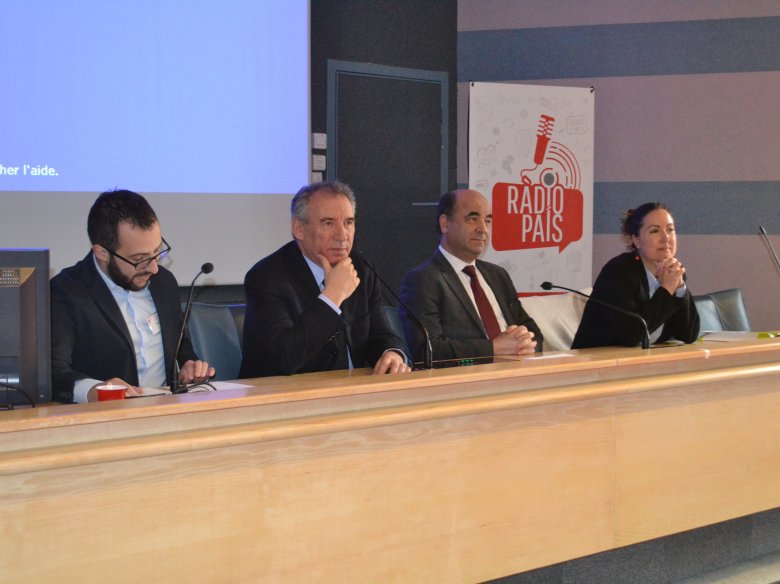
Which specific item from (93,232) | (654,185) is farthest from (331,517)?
(654,185)

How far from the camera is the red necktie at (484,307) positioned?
11.0 feet

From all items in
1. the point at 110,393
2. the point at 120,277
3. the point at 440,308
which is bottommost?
the point at 110,393

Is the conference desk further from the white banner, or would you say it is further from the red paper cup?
the white banner

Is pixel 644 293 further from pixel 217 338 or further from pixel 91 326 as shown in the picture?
pixel 91 326

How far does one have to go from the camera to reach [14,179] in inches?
150

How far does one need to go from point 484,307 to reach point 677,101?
299 centimetres

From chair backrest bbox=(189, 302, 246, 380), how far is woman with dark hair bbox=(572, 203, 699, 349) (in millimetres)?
1230

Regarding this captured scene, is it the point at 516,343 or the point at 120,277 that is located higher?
the point at 120,277

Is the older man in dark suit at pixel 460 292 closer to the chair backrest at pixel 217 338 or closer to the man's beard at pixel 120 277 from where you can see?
the chair backrest at pixel 217 338

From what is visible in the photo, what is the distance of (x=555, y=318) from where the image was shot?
387 cm

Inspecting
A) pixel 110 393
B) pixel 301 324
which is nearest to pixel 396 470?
pixel 110 393

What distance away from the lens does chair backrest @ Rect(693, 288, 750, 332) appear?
4469 millimetres

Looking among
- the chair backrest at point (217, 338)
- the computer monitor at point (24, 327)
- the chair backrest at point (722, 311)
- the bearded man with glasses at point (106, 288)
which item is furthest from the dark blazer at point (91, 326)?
the chair backrest at point (722, 311)

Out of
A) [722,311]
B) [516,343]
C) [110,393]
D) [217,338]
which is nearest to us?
[110,393]
